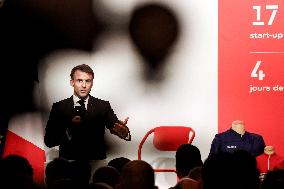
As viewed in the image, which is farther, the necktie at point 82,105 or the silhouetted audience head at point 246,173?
the necktie at point 82,105

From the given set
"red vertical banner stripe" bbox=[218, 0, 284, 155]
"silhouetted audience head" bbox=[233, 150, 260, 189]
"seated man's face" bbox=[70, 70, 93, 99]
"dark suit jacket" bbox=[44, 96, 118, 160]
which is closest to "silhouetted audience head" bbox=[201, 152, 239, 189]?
"silhouetted audience head" bbox=[233, 150, 260, 189]

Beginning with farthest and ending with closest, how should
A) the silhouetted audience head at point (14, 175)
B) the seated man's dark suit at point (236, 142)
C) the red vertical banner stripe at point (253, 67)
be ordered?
the red vertical banner stripe at point (253, 67) < the seated man's dark suit at point (236, 142) < the silhouetted audience head at point (14, 175)

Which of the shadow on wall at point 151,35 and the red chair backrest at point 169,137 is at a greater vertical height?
the shadow on wall at point 151,35

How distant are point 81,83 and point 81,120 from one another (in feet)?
1.52

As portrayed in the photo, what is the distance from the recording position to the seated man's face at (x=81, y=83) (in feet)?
23.6

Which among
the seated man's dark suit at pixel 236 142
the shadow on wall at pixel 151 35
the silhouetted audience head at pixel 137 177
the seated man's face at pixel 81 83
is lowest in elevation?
the seated man's dark suit at pixel 236 142

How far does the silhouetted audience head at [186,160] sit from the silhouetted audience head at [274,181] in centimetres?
130

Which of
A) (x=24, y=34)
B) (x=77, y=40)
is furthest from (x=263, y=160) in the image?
(x=24, y=34)

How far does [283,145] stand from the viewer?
22.9 feet

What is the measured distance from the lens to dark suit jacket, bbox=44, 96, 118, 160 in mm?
7152

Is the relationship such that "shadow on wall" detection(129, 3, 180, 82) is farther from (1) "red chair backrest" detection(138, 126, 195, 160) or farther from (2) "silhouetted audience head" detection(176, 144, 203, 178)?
(2) "silhouetted audience head" detection(176, 144, 203, 178)

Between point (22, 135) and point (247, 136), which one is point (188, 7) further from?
point (22, 135)

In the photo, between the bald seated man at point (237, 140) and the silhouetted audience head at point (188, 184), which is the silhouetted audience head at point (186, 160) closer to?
the silhouetted audience head at point (188, 184)

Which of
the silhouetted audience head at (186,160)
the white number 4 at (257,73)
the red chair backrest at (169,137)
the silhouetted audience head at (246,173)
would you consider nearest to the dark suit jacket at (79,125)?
the red chair backrest at (169,137)
